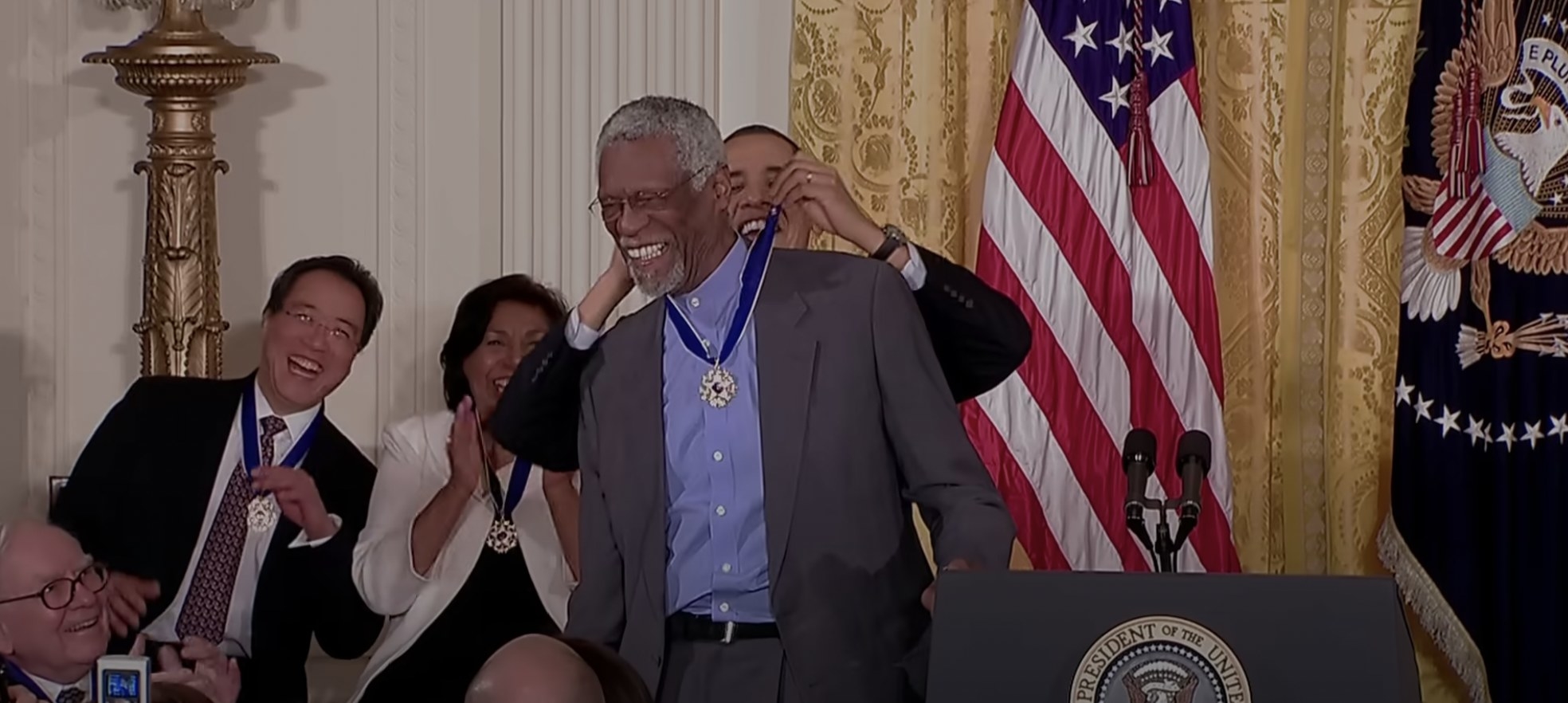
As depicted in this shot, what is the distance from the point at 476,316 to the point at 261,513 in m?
0.65

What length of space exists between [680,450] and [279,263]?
8.87 feet

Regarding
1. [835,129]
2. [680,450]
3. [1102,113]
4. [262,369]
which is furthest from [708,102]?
[680,450]

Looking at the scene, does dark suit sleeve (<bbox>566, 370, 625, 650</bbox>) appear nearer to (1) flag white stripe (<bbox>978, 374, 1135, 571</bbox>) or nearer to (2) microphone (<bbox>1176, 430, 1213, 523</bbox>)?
(2) microphone (<bbox>1176, 430, 1213, 523</bbox>)

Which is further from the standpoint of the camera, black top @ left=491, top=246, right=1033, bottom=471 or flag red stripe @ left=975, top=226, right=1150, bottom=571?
flag red stripe @ left=975, top=226, right=1150, bottom=571

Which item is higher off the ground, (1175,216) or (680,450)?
(1175,216)

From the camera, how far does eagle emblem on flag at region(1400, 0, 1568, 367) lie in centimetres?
519

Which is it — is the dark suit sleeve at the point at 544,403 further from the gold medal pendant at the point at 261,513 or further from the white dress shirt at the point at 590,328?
the gold medal pendant at the point at 261,513

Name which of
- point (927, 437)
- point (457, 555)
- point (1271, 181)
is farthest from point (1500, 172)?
point (457, 555)

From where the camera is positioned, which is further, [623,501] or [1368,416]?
[1368,416]

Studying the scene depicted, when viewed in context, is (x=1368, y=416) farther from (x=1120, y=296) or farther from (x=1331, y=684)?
(x=1331, y=684)

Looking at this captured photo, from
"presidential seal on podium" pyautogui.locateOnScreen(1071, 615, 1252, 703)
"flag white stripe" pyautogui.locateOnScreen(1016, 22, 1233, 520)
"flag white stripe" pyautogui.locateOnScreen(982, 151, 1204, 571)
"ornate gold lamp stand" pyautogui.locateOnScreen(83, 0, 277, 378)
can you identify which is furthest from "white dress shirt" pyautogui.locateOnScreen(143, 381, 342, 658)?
"presidential seal on podium" pyautogui.locateOnScreen(1071, 615, 1252, 703)

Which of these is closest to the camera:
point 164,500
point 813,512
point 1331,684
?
point 1331,684

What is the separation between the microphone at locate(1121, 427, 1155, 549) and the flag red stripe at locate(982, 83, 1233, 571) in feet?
6.81

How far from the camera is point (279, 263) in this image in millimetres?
5891
